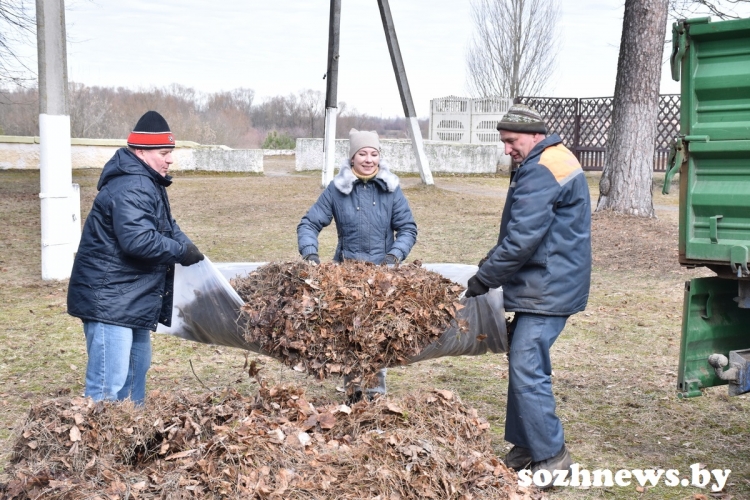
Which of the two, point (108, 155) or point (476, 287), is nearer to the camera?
point (476, 287)

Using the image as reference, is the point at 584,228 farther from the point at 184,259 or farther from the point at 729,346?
the point at 184,259

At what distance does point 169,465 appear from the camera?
122 inches

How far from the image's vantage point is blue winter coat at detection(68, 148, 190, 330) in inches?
156

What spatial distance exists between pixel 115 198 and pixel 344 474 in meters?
1.86

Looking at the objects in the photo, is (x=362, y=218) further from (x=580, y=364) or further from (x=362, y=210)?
(x=580, y=364)

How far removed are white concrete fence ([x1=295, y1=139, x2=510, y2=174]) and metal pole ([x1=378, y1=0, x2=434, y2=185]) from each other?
481 cm

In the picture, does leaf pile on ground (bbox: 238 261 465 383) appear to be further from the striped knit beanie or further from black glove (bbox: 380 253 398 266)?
the striped knit beanie

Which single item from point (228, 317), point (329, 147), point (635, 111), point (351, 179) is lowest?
point (228, 317)

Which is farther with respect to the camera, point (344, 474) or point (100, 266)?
point (100, 266)

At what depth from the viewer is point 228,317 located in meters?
4.35

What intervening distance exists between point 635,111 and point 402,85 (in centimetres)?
689

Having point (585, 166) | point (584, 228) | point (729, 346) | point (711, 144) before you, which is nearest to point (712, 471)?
point (729, 346)

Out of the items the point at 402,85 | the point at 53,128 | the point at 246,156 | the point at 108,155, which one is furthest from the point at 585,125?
the point at 53,128

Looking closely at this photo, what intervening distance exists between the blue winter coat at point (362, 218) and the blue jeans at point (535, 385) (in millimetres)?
1028
